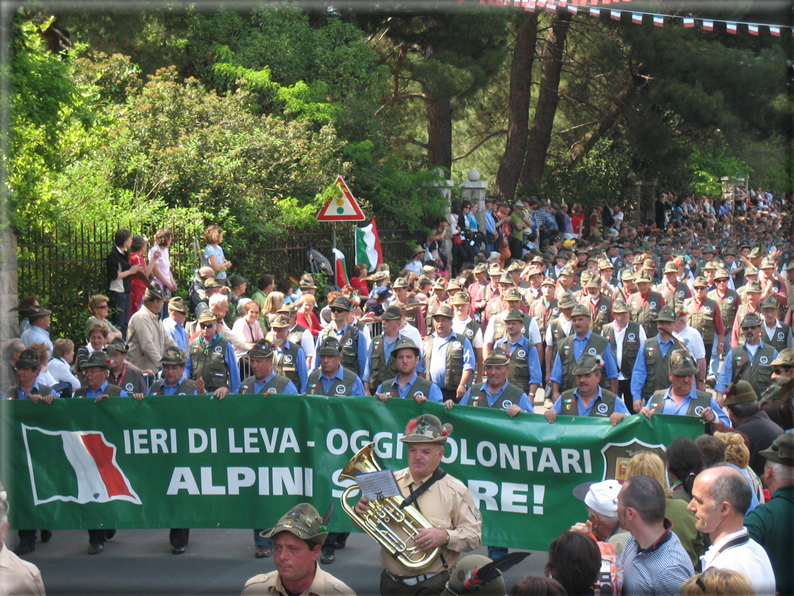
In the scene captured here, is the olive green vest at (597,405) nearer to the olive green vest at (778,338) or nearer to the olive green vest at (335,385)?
the olive green vest at (335,385)

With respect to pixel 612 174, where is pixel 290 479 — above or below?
below

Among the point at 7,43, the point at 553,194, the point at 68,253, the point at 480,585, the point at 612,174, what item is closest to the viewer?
the point at 480,585

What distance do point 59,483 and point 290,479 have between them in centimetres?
208

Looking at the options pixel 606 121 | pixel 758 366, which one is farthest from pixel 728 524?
pixel 606 121

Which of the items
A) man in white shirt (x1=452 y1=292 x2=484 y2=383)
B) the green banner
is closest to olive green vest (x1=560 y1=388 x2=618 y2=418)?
the green banner

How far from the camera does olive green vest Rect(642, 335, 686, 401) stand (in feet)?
33.7

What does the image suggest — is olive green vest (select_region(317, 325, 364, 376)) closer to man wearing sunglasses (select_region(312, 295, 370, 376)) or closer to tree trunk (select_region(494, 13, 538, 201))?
man wearing sunglasses (select_region(312, 295, 370, 376))

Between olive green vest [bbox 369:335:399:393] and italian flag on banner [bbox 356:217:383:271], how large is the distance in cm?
749

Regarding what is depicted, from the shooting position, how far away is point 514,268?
16.6 meters

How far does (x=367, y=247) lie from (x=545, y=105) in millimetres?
16932

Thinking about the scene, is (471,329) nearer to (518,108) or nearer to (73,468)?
(73,468)

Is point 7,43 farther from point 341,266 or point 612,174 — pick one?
point 612,174

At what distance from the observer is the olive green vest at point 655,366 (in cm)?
1027

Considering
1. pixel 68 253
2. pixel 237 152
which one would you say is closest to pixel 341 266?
pixel 237 152
